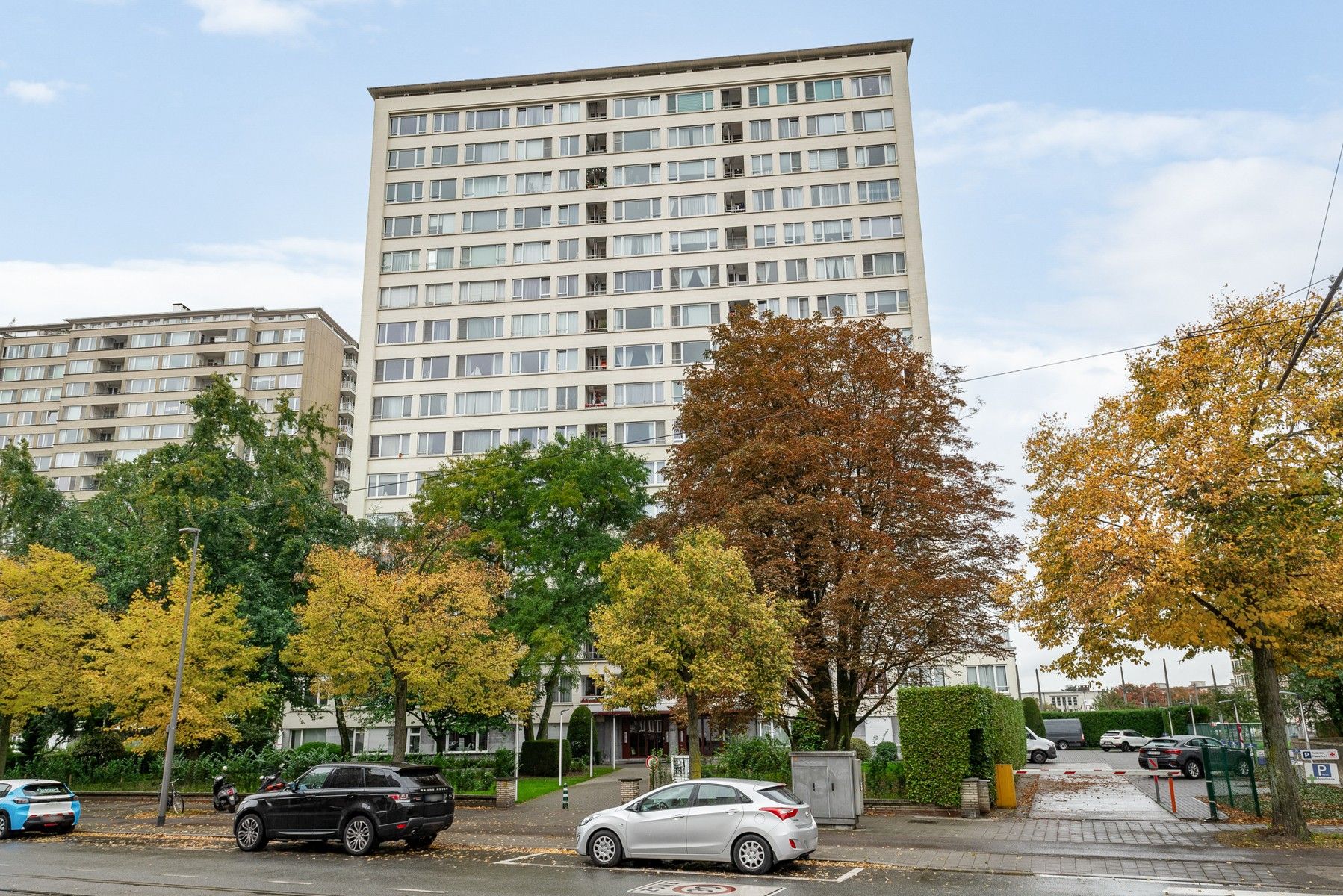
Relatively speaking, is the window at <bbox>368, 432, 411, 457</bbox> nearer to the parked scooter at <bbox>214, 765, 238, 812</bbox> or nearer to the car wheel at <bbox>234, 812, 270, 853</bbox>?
the parked scooter at <bbox>214, 765, 238, 812</bbox>

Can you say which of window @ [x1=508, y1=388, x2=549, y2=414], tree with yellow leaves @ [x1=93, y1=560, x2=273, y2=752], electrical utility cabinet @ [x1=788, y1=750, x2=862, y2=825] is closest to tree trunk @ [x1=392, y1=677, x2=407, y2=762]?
tree with yellow leaves @ [x1=93, y1=560, x2=273, y2=752]

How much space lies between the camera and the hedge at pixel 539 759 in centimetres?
3831

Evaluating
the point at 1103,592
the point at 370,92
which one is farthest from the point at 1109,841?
the point at 370,92

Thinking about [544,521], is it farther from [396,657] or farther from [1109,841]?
[1109,841]

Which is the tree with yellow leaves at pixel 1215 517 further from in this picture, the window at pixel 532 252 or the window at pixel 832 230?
the window at pixel 532 252

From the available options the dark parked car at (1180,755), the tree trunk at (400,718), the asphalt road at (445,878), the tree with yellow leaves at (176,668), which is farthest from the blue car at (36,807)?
the dark parked car at (1180,755)

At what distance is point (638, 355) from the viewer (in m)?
60.3

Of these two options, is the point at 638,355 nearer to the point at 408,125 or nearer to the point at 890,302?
the point at 890,302

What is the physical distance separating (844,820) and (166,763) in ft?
64.1

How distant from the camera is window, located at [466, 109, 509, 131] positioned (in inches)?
2625

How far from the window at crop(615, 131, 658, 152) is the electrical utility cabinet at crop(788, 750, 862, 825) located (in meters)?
51.7

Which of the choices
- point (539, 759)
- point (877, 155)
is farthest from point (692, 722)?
point (877, 155)

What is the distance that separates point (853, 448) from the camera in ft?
86.3

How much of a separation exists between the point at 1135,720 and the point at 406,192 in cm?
6071
